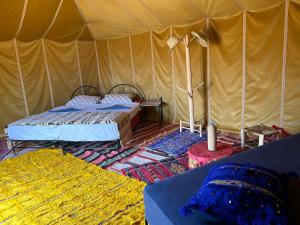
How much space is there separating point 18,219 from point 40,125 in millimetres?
1751

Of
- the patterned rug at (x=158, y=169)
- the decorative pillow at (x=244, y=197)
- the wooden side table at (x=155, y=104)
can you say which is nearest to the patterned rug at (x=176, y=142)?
the patterned rug at (x=158, y=169)

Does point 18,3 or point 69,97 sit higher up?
point 18,3

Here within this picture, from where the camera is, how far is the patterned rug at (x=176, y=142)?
363cm

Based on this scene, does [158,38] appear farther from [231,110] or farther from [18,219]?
[18,219]

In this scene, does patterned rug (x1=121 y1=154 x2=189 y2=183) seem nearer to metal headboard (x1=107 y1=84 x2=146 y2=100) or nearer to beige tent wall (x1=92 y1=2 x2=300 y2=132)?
beige tent wall (x1=92 y1=2 x2=300 y2=132)

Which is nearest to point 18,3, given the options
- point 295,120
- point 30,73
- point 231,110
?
point 30,73

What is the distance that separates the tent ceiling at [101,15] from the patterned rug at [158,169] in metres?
2.33

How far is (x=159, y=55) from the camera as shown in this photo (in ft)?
16.4

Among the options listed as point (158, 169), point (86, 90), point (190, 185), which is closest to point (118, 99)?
point (86, 90)

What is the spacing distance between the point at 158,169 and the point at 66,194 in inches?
43.7

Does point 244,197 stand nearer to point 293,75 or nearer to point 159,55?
point 293,75

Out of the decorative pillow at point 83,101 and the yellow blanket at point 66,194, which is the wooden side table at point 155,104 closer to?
the decorative pillow at point 83,101

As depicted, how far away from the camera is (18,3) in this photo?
395cm

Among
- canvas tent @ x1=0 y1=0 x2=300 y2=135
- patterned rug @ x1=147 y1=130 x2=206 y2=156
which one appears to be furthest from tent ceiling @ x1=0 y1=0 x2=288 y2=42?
patterned rug @ x1=147 y1=130 x2=206 y2=156
